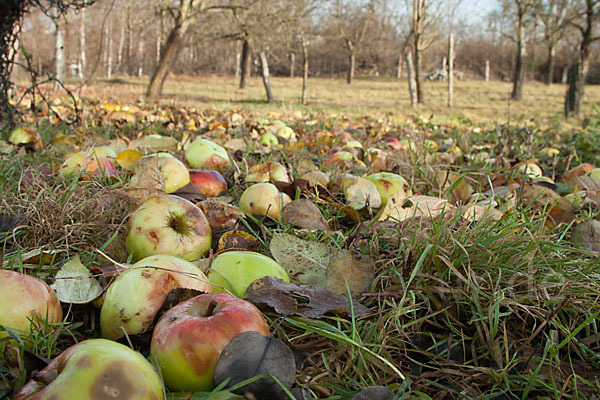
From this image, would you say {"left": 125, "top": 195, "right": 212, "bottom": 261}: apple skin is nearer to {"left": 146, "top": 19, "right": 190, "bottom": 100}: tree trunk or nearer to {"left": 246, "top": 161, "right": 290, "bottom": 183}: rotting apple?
{"left": 246, "top": 161, "right": 290, "bottom": 183}: rotting apple

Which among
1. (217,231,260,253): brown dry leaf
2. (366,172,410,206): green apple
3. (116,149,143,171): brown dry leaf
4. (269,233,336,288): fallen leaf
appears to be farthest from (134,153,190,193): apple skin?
(366,172,410,206): green apple

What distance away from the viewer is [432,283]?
4.26ft

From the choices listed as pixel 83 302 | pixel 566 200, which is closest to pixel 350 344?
pixel 83 302

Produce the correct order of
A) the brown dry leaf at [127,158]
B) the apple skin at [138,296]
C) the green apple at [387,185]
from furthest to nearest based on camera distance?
the brown dry leaf at [127,158] → the green apple at [387,185] → the apple skin at [138,296]

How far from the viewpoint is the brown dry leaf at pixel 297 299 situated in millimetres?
1048

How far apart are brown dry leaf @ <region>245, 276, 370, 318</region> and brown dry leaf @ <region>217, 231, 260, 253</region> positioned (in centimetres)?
31

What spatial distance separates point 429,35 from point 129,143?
53.7 feet

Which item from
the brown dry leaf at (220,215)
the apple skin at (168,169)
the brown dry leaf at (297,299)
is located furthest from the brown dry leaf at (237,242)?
the apple skin at (168,169)

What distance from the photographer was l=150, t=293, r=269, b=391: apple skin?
32.6 inches

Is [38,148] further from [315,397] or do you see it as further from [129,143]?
[315,397]

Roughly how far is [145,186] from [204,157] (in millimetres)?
917

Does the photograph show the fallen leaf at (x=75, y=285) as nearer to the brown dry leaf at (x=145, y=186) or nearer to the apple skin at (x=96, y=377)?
the apple skin at (x=96, y=377)

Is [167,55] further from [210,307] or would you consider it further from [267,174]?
[210,307]

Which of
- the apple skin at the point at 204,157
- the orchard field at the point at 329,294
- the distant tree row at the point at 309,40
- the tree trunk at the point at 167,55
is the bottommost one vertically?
the orchard field at the point at 329,294
